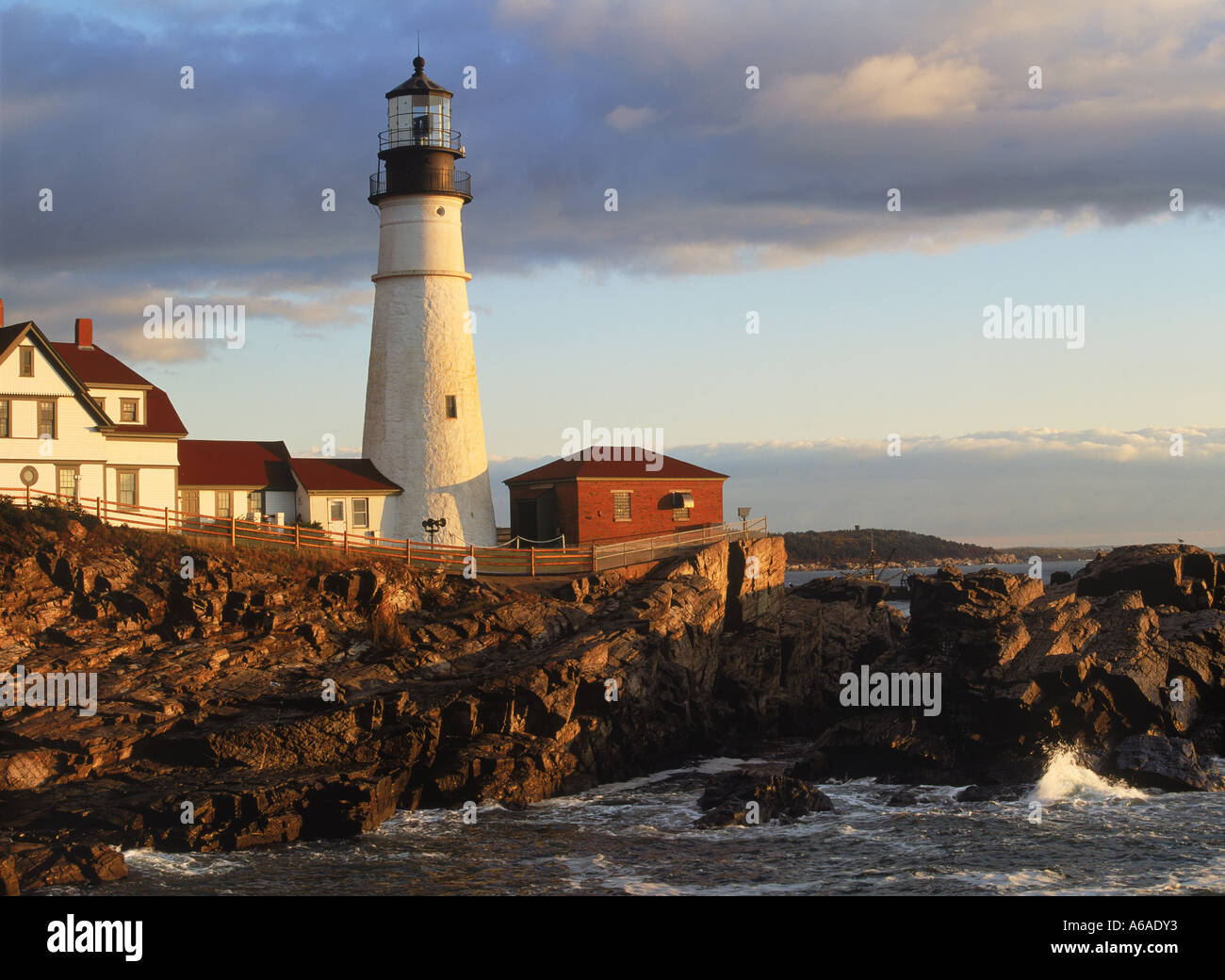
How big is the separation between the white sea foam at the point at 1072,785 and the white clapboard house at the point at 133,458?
23.9 m

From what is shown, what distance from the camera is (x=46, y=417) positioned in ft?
132

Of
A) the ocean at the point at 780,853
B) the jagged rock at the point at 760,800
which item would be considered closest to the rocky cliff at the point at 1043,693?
the ocean at the point at 780,853

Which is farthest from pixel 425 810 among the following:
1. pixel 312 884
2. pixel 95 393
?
pixel 95 393

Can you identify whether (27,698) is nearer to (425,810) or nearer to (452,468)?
(425,810)

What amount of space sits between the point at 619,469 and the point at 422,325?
8699 millimetres

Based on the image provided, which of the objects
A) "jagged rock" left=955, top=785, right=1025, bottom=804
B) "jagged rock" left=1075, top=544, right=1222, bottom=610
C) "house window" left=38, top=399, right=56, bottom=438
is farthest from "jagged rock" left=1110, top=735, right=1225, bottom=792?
"house window" left=38, top=399, right=56, bottom=438

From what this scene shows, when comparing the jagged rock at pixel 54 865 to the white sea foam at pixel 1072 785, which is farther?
the white sea foam at pixel 1072 785

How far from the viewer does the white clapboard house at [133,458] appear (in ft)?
130

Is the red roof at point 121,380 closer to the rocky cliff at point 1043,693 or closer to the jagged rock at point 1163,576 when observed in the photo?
the rocky cliff at point 1043,693

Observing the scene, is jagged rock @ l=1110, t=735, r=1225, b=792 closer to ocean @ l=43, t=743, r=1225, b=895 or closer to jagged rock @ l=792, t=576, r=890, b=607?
ocean @ l=43, t=743, r=1225, b=895

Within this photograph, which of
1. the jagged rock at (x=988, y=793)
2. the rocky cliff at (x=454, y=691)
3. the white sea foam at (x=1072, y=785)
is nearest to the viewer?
the rocky cliff at (x=454, y=691)

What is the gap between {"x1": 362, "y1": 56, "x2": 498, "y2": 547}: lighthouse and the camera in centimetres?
4522

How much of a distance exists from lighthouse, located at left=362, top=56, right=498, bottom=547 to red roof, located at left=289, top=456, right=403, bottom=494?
54 centimetres

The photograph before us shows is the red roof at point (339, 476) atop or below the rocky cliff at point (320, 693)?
atop
